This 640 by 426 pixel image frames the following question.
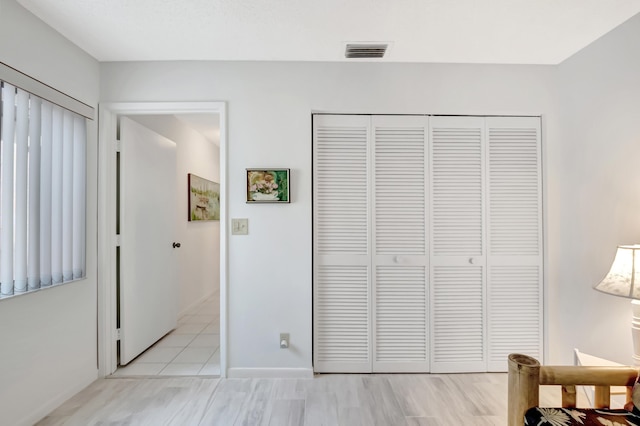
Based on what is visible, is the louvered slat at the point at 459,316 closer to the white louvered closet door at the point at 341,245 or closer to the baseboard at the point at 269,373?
the white louvered closet door at the point at 341,245

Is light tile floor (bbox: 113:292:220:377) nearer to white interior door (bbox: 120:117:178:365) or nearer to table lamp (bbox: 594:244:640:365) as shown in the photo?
white interior door (bbox: 120:117:178:365)

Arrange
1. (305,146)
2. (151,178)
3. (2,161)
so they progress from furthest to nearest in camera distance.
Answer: (151,178)
(305,146)
(2,161)

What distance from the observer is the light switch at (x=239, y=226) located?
236 cm

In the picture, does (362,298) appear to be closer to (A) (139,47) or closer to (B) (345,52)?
(B) (345,52)

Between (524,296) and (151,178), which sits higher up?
(151,178)

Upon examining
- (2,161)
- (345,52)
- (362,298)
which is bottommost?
(362,298)

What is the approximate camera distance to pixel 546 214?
94.7 inches

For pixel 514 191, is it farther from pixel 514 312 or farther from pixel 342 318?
pixel 342 318

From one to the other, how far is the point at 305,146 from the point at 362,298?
127 cm

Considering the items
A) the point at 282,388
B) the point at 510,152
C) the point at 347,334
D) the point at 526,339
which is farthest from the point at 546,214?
the point at 282,388

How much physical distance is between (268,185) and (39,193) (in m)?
1.37

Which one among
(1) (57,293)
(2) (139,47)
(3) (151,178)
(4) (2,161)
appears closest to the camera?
(4) (2,161)

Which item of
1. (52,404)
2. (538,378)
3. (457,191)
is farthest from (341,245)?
(52,404)

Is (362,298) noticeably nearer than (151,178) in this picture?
Yes
